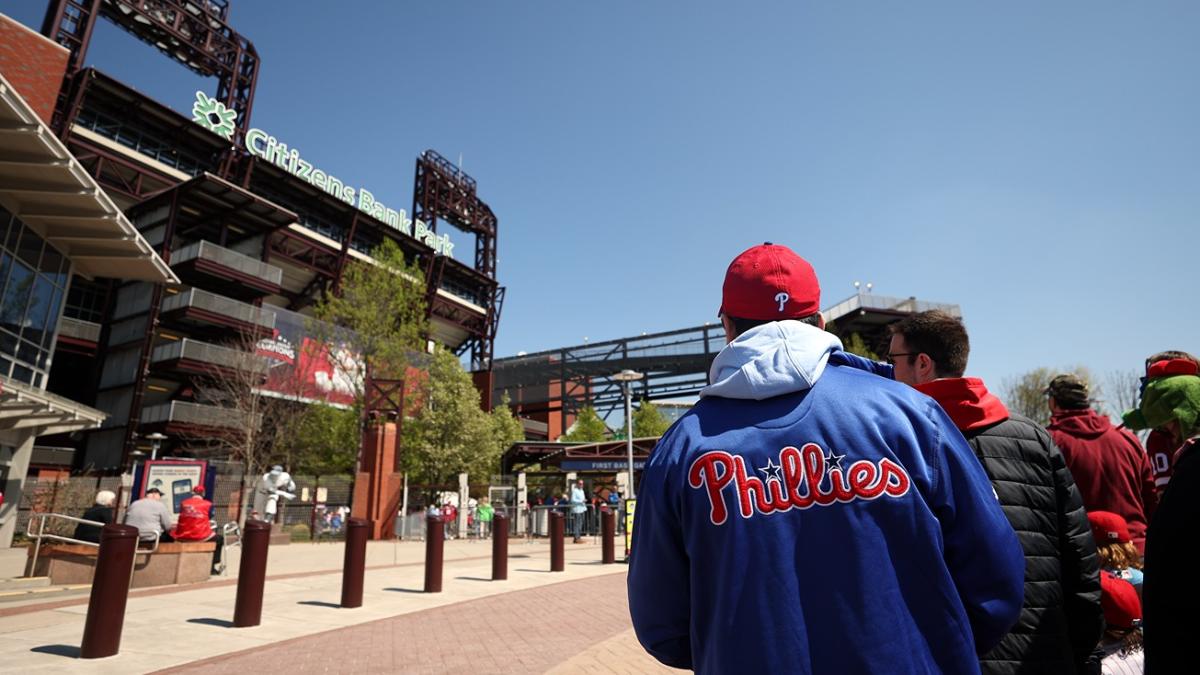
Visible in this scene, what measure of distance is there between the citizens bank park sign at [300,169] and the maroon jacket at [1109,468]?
4563 centimetres

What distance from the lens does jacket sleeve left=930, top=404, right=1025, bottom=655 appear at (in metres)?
1.48

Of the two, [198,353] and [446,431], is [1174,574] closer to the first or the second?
[446,431]

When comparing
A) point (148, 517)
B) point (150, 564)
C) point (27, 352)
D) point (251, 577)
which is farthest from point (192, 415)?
point (251, 577)

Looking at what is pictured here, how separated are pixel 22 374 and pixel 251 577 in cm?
1503

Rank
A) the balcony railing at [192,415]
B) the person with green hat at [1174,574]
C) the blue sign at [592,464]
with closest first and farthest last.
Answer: the person with green hat at [1174,574] → the blue sign at [592,464] → the balcony railing at [192,415]

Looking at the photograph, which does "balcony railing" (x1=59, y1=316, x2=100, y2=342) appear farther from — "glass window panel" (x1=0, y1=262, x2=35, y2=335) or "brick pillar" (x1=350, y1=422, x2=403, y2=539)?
"brick pillar" (x1=350, y1=422, x2=403, y2=539)

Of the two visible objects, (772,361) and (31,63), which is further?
(31,63)

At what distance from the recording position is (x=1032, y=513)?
238cm

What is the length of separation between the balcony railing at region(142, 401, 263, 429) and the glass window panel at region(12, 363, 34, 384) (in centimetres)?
1596

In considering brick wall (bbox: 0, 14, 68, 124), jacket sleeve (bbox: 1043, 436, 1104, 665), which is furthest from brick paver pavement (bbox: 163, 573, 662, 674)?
brick wall (bbox: 0, 14, 68, 124)

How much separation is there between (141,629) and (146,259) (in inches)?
616

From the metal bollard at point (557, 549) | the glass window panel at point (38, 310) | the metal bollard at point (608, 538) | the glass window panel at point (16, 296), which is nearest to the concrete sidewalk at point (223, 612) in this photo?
the metal bollard at point (557, 549)

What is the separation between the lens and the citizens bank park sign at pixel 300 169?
4038 cm

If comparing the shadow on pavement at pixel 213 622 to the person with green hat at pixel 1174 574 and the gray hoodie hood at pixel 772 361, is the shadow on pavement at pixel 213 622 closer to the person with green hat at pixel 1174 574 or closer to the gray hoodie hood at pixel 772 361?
the gray hoodie hood at pixel 772 361
